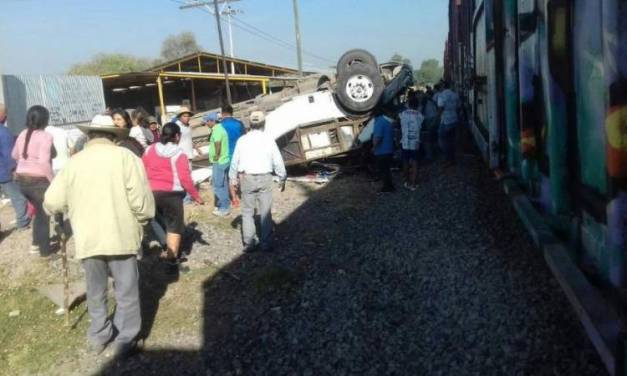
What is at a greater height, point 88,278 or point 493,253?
point 88,278

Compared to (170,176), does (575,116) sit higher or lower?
higher

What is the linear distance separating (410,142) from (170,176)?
4.74m

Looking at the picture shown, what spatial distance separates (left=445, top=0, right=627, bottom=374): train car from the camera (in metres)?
1.79

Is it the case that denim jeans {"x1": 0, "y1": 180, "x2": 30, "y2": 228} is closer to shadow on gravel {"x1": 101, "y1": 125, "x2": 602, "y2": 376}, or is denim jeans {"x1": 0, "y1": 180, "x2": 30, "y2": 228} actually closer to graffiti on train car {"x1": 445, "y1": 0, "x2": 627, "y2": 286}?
shadow on gravel {"x1": 101, "y1": 125, "x2": 602, "y2": 376}

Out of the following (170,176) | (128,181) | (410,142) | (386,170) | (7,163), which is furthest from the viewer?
(410,142)

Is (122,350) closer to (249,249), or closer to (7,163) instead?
(249,249)

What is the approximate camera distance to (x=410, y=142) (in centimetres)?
900

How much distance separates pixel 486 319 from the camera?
3.88 meters

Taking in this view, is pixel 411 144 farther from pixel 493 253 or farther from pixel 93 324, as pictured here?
pixel 93 324

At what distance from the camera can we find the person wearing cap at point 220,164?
322 inches

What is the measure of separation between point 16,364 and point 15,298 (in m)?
1.60

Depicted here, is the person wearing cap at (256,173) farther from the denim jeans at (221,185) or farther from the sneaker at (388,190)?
the sneaker at (388,190)

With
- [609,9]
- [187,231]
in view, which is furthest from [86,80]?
[609,9]

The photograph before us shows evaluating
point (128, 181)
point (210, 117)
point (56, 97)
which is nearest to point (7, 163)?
point (128, 181)
